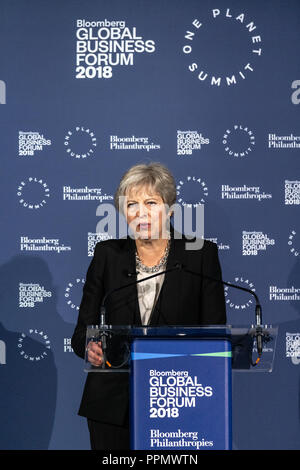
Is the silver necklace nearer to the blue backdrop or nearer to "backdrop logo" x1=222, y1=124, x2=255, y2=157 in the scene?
the blue backdrop

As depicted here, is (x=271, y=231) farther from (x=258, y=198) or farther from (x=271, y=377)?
(x=271, y=377)

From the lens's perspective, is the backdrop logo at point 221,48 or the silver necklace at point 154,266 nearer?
the silver necklace at point 154,266

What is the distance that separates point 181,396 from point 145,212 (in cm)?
119

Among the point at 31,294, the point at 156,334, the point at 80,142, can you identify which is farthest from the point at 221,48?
the point at 156,334

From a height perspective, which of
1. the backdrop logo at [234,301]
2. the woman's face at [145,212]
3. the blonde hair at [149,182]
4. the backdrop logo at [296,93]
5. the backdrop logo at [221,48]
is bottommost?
the backdrop logo at [234,301]

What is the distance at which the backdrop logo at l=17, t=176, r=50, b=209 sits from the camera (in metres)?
4.44

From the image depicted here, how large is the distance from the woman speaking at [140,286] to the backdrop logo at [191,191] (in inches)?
36.8

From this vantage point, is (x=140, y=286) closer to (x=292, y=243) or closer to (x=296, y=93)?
(x=292, y=243)

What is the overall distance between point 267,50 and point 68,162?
1470 millimetres

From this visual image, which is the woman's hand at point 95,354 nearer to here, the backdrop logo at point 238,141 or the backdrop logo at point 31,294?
the backdrop logo at point 31,294

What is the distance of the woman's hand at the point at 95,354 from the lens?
8.48 feet

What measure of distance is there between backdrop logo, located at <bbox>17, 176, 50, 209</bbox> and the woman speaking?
111 centimetres

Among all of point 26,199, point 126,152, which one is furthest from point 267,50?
point 26,199

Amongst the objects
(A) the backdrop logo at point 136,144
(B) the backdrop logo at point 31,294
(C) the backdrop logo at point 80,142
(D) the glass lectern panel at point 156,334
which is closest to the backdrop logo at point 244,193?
(A) the backdrop logo at point 136,144
